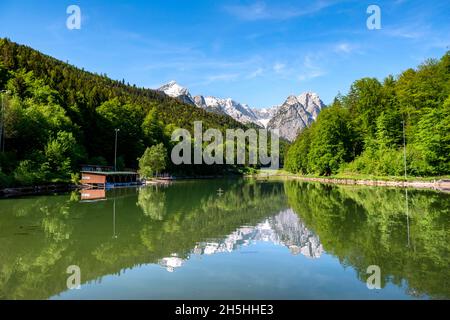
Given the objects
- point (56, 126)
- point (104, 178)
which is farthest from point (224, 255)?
point (56, 126)

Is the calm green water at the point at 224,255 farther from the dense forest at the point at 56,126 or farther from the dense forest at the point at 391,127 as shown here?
the dense forest at the point at 391,127

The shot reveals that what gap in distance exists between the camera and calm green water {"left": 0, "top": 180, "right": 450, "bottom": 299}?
978cm

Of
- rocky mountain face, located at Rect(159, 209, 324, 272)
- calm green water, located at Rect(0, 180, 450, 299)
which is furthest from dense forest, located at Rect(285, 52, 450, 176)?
rocky mountain face, located at Rect(159, 209, 324, 272)

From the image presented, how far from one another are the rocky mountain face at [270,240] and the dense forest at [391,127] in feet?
131

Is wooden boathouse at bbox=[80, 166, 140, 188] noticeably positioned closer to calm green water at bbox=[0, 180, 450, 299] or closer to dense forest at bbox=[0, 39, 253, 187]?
dense forest at bbox=[0, 39, 253, 187]

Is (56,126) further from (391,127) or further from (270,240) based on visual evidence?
(391,127)

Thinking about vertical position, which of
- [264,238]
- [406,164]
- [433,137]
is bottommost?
[264,238]

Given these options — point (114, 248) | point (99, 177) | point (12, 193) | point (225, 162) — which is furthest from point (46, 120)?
point (225, 162)

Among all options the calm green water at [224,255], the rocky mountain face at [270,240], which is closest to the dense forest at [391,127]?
the calm green water at [224,255]

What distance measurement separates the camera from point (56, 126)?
196ft

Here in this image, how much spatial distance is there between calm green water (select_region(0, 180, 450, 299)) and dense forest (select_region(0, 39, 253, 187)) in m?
25.6

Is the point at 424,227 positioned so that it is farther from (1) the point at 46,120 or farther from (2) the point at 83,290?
(1) the point at 46,120

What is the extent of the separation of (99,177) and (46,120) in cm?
1270

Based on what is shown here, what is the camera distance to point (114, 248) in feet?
48.4
